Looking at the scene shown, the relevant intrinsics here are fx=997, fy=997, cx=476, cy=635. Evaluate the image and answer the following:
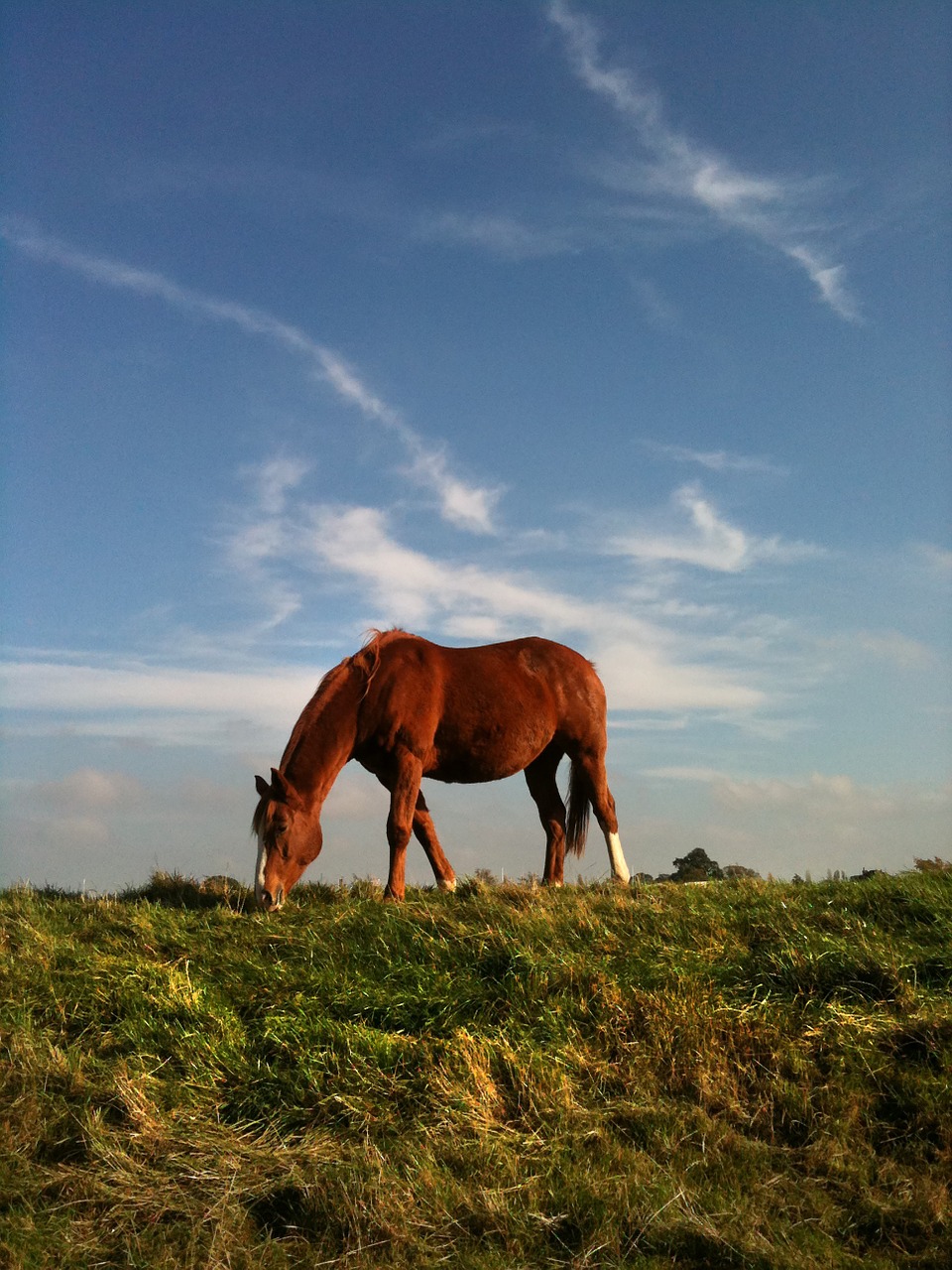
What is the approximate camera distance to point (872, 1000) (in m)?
6.98

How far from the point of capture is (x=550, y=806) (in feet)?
41.3

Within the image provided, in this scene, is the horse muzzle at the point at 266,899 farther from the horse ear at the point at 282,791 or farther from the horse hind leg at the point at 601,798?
the horse hind leg at the point at 601,798

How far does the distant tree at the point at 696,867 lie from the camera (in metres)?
12.7

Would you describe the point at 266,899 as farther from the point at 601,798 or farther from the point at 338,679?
the point at 601,798

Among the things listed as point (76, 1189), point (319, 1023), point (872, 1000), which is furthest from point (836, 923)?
point (76, 1189)

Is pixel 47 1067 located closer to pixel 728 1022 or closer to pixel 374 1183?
pixel 374 1183

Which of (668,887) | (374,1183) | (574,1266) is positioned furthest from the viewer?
(668,887)

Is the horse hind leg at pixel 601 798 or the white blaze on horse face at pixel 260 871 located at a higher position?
the horse hind leg at pixel 601 798

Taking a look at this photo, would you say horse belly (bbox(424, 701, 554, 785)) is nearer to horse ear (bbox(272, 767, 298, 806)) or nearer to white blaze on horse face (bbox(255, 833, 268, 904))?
horse ear (bbox(272, 767, 298, 806))

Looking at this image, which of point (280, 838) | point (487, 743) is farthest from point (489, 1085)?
point (487, 743)

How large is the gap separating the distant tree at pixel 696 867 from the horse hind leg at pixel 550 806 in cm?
152

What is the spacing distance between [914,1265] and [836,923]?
3606mm

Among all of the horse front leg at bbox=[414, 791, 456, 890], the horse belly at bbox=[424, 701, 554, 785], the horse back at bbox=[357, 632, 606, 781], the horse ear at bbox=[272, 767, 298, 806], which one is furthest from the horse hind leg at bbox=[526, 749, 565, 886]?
the horse ear at bbox=[272, 767, 298, 806]

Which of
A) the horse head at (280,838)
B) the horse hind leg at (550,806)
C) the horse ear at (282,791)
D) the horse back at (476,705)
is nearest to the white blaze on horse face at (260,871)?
the horse head at (280,838)
